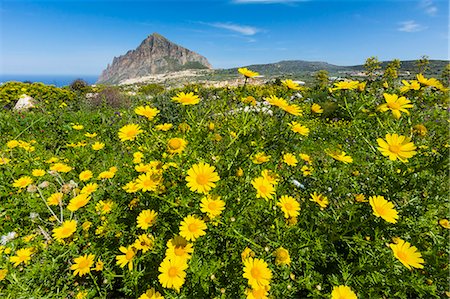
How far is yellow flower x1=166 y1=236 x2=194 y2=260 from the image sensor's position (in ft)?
4.99

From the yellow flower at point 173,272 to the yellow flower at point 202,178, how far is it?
1.42ft

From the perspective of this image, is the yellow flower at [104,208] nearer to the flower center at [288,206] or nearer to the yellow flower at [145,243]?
the yellow flower at [145,243]

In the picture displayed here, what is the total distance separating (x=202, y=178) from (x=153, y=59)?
18877 cm

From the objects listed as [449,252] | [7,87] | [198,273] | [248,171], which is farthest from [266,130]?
[7,87]

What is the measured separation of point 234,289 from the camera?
165cm

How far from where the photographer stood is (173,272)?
149 centimetres

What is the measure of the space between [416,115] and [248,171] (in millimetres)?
1246

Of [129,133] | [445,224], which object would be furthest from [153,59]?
[445,224]

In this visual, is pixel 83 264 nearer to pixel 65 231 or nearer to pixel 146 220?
pixel 65 231

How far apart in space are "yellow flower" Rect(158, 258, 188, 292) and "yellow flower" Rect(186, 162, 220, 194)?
432mm

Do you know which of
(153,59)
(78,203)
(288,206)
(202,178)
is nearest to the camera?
(202,178)

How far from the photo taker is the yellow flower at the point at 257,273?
147 centimetres

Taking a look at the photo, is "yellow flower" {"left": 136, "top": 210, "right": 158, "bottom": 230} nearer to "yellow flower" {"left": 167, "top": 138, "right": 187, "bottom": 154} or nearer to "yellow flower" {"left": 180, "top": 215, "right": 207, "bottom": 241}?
"yellow flower" {"left": 180, "top": 215, "right": 207, "bottom": 241}

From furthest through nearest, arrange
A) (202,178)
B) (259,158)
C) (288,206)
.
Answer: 1. (259,158)
2. (288,206)
3. (202,178)
